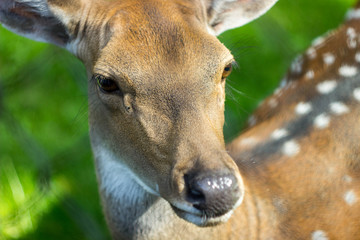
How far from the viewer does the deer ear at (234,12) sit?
1.93 m

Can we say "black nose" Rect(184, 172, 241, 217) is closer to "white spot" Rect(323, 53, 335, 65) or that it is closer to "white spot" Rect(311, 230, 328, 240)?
"white spot" Rect(311, 230, 328, 240)

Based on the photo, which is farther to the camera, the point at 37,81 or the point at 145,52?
the point at 37,81

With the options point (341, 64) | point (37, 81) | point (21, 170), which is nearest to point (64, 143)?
point (21, 170)

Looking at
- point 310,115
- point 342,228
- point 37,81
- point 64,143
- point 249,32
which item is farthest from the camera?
point 249,32

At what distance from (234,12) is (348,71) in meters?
0.70

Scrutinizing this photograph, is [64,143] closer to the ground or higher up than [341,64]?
closer to the ground

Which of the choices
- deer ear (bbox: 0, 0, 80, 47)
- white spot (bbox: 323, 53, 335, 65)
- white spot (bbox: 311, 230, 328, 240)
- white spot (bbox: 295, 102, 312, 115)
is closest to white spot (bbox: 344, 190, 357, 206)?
white spot (bbox: 311, 230, 328, 240)

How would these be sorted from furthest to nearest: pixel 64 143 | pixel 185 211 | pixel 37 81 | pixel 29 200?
pixel 37 81, pixel 64 143, pixel 29 200, pixel 185 211

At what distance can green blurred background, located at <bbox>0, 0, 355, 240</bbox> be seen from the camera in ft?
8.87

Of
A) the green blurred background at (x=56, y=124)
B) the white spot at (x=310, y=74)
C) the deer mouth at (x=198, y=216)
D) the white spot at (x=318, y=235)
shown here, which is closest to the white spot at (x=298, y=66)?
the white spot at (x=310, y=74)

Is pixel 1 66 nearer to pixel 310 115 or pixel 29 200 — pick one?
pixel 29 200

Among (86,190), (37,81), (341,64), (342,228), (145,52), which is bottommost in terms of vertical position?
(86,190)

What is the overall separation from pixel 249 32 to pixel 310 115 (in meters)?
1.69

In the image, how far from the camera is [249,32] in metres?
3.78
